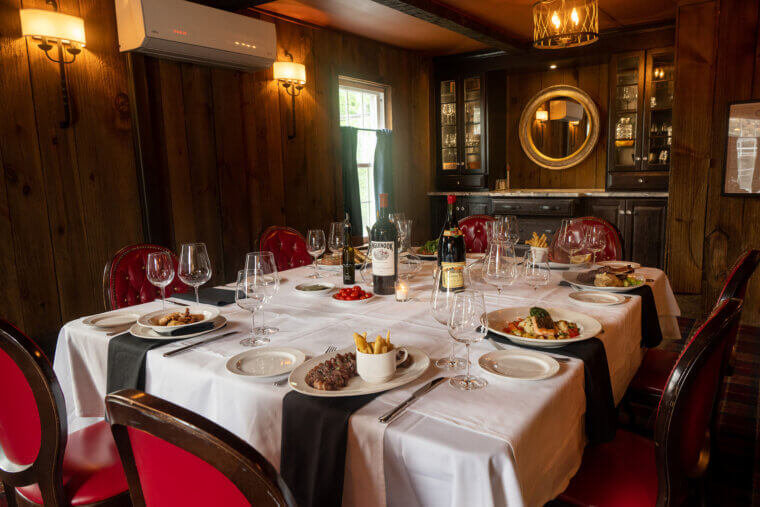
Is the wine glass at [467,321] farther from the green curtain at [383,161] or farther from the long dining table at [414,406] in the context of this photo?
the green curtain at [383,161]

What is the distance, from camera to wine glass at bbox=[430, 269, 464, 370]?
1040 mm

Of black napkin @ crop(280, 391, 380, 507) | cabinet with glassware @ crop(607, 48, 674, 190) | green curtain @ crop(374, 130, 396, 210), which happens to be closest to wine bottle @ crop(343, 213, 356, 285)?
black napkin @ crop(280, 391, 380, 507)

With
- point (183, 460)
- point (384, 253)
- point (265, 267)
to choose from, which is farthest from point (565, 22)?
point (183, 460)

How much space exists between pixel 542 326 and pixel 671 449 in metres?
0.39

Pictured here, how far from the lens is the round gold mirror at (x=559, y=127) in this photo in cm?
561

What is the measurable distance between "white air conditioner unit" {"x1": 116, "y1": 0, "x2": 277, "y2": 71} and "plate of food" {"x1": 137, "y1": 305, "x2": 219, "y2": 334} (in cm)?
209

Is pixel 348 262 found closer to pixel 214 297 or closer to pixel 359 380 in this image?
pixel 214 297

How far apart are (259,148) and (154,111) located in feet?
2.95

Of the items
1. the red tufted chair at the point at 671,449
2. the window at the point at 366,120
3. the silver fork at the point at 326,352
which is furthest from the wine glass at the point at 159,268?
the window at the point at 366,120

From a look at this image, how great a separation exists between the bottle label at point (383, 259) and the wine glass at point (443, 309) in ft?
1.83

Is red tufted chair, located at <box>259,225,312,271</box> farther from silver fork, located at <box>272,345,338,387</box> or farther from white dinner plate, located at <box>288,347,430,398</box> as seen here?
white dinner plate, located at <box>288,347,430,398</box>

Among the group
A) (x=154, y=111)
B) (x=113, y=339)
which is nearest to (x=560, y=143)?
(x=154, y=111)

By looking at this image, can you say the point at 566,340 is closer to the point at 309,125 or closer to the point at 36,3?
the point at 36,3

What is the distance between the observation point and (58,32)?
266 centimetres
